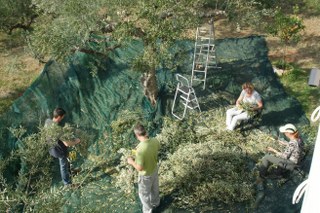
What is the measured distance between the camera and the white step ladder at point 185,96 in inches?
434

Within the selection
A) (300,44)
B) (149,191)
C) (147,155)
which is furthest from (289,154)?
(300,44)

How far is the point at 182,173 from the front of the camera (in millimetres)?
9242

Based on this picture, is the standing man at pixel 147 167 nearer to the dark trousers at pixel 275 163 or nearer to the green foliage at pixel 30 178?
the green foliage at pixel 30 178

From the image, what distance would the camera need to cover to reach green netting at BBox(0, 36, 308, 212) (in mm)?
10484

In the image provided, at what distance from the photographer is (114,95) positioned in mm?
11797

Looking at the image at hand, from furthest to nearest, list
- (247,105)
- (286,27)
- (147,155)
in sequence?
(286,27) < (247,105) < (147,155)

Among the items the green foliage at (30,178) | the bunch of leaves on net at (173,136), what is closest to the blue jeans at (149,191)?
the bunch of leaves on net at (173,136)

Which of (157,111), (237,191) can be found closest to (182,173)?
(237,191)

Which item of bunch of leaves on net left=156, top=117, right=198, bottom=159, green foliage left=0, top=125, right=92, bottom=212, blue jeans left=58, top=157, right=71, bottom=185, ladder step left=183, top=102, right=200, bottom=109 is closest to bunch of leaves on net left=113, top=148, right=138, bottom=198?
bunch of leaves on net left=156, top=117, right=198, bottom=159

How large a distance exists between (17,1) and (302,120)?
9.65 meters

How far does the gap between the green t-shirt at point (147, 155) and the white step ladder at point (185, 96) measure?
3225mm

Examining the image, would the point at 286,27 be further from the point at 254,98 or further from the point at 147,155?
the point at 147,155

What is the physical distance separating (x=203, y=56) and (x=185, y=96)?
6.83ft

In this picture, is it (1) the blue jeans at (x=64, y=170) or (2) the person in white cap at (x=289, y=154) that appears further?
(1) the blue jeans at (x=64, y=170)
